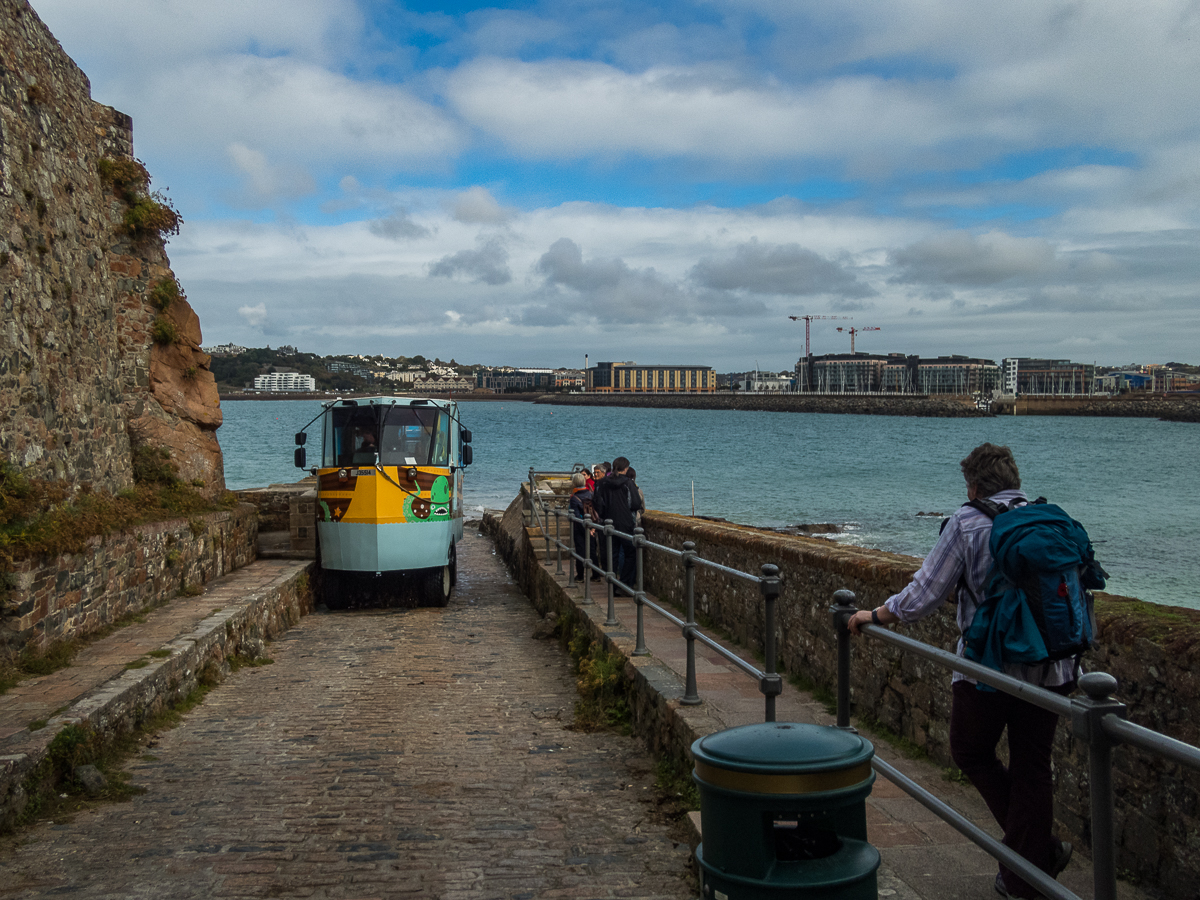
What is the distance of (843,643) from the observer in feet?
11.2

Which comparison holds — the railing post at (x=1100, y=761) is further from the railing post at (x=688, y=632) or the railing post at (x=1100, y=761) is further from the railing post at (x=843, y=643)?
the railing post at (x=688, y=632)

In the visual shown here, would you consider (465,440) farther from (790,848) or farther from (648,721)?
(790,848)

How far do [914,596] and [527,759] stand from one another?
3717mm

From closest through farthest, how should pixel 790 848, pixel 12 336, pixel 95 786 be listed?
pixel 790 848
pixel 95 786
pixel 12 336

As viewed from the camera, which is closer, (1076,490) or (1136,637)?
(1136,637)

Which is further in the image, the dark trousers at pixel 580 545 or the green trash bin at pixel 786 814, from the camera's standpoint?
the dark trousers at pixel 580 545

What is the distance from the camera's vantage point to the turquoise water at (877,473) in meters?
28.2

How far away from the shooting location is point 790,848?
8.53 ft

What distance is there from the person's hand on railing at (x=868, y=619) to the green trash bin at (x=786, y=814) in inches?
31.8

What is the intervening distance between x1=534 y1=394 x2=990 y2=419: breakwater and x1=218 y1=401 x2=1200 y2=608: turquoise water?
79.3ft

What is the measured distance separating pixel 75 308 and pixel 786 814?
1034 cm

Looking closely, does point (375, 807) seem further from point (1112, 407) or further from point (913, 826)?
point (1112, 407)

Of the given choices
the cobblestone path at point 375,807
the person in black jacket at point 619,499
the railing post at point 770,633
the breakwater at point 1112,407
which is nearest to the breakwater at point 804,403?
the breakwater at point 1112,407

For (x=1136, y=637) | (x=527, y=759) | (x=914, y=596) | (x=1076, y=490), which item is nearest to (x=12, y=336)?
(x=527, y=759)
